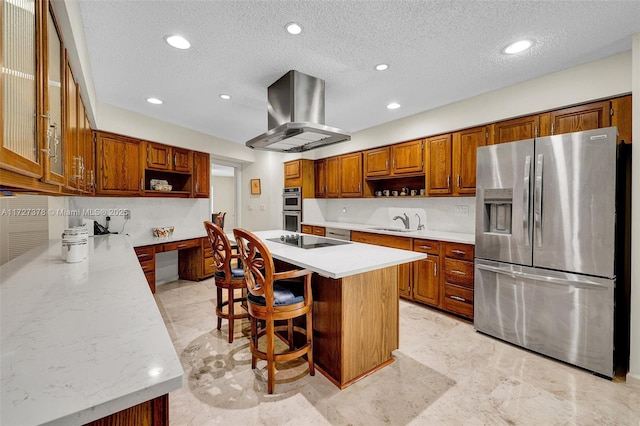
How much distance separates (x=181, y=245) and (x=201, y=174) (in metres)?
1.25

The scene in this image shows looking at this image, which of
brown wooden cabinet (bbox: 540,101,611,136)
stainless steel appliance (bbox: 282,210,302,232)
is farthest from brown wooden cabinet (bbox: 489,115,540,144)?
stainless steel appliance (bbox: 282,210,302,232)

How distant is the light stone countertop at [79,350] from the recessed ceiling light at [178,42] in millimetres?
1785

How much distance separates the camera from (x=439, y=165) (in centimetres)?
360

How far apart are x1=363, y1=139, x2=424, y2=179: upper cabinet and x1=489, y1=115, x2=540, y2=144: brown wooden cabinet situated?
35.5 inches

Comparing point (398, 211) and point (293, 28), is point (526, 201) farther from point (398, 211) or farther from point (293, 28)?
point (293, 28)

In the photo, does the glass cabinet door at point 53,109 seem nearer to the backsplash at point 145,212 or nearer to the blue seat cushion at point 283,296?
the blue seat cushion at point 283,296

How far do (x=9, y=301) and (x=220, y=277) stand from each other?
4.96 ft

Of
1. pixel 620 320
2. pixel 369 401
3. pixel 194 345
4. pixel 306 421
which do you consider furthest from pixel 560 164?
pixel 194 345

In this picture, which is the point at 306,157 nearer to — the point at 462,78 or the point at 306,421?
the point at 462,78

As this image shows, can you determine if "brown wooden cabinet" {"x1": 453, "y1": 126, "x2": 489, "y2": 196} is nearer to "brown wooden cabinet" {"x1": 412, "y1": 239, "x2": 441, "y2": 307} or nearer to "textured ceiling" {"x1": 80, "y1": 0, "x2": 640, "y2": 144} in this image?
"textured ceiling" {"x1": 80, "y1": 0, "x2": 640, "y2": 144}

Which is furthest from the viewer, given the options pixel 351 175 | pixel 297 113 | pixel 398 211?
pixel 351 175

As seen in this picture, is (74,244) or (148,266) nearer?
(74,244)

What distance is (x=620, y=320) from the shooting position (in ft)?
7.60

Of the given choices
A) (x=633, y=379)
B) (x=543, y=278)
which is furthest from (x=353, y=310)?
(x=633, y=379)
